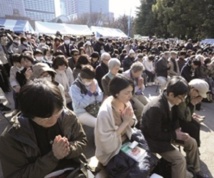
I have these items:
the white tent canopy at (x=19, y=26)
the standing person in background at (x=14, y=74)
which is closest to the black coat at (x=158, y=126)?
the standing person in background at (x=14, y=74)

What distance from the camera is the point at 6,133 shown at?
1565 millimetres

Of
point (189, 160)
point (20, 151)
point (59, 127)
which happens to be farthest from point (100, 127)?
point (189, 160)

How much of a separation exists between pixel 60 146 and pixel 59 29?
27.3 m

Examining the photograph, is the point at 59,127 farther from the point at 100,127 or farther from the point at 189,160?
the point at 189,160

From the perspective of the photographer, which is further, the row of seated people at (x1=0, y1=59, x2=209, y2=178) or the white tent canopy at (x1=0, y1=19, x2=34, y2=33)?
the white tent canopy at (x1=0, y1=19, x2=34, y2=33)

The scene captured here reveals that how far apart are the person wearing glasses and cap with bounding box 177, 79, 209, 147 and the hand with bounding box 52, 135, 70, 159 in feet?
6.86

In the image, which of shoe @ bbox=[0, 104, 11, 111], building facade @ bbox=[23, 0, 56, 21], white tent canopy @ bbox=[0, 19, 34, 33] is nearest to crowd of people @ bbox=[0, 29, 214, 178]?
shoe @ bbox=[0, 104, 11, 111]

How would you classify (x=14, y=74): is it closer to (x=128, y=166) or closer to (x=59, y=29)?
(x=128, y=166)

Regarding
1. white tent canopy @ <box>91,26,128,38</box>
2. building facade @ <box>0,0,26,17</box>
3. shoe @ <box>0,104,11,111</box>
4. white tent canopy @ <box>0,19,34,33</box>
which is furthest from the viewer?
building facade @ <box>0,0,26,17</box>

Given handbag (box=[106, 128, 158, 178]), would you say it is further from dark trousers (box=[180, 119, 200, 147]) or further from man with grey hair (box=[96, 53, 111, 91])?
man with grey hair (box=[96, 53, 111, 91])

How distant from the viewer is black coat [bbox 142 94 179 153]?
2.74 meters

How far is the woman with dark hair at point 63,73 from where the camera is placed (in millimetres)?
4488

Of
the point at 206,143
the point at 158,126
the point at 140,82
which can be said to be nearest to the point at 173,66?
the point at 140,82

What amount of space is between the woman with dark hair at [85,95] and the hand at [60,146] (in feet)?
7.06
